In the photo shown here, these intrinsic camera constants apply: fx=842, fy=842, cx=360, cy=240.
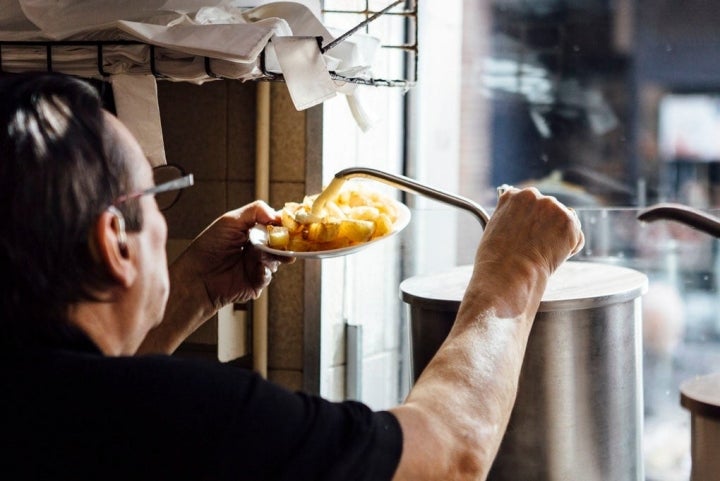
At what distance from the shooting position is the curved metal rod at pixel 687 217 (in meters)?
0.95

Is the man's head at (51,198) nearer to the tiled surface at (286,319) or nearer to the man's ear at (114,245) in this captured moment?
the man's ear at (114,245)

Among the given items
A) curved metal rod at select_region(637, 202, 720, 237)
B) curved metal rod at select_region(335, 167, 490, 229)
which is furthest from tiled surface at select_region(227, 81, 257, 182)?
curved metal rod at select_region(637, 202, 720, 237)

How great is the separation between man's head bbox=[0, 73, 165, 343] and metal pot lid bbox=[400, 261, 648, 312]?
473 mm

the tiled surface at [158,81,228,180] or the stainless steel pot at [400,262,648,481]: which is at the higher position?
the tiled surface at [158,81,228,180]

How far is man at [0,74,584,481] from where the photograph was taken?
0.76 m

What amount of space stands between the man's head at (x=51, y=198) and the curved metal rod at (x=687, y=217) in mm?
604


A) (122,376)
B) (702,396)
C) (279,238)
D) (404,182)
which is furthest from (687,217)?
(122,376)

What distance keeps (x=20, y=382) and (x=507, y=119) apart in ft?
4.88

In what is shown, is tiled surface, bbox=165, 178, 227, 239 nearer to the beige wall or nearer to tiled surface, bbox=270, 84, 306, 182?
the beige wall

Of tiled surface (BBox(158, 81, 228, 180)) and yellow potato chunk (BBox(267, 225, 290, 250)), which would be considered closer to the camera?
yellow potato chunk (BBox(267, 225, 290, 250))

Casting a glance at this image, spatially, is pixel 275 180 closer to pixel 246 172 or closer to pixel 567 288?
pixel 246 172

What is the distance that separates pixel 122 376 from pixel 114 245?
0.45ft

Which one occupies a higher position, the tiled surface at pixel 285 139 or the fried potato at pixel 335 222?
the tiled surface at pixel 285 139

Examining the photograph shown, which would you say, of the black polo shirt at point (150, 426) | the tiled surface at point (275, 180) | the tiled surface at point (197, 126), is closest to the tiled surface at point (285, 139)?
the tiled surface at point (275, 180)
